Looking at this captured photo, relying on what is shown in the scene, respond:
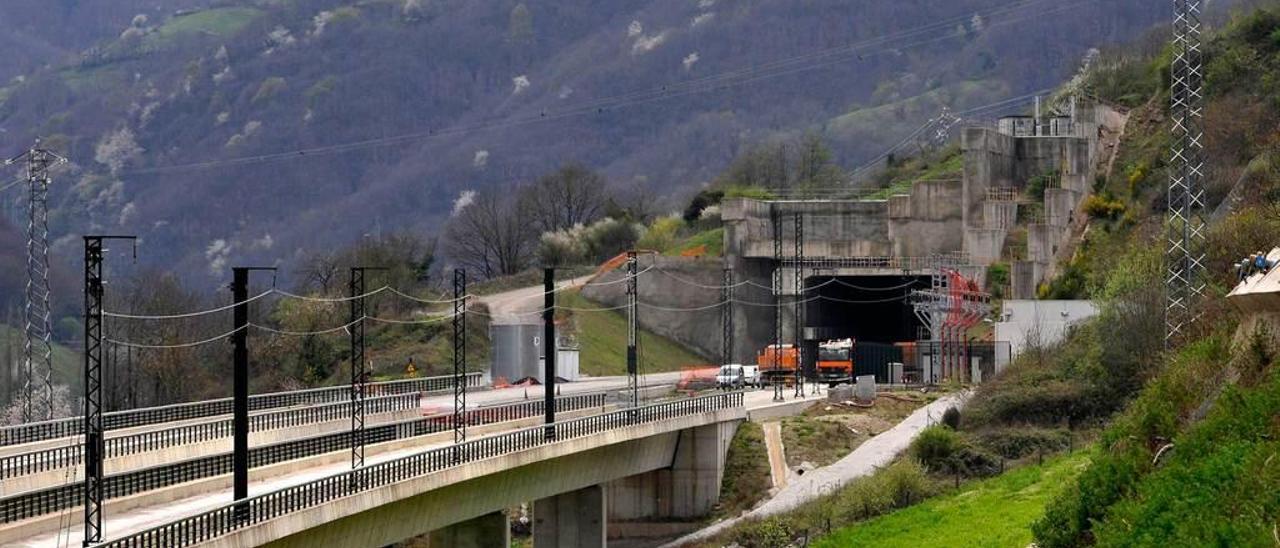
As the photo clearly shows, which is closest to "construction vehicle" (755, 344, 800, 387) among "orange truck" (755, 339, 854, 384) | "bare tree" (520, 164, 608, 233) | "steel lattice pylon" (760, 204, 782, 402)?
"orange truck" (755, 339, 854, 384)

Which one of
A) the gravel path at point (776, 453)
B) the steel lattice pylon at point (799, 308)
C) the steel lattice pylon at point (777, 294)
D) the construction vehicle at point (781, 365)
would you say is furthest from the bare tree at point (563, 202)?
the gravel path at point (776, 453)

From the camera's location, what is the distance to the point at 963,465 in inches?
2493

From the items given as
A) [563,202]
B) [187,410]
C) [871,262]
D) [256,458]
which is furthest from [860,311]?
[256,458]

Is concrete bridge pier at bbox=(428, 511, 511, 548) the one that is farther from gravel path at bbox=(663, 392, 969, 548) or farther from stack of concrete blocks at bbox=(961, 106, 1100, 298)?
stack of concrete blocks at bbox=(961, 106, 1100, 298)

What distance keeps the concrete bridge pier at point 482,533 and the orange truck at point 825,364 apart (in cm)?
3563

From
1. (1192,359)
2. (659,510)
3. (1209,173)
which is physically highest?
(1209,173)

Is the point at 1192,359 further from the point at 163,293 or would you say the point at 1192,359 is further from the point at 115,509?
the point at 163,293

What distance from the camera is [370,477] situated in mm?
45250

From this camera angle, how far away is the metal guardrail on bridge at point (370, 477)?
3653 cm

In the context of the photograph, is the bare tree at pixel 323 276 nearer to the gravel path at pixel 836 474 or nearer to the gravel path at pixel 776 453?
the gravel path at pixel 776 453

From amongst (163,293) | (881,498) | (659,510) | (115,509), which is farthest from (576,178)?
(115,509)

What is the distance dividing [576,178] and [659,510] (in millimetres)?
84432

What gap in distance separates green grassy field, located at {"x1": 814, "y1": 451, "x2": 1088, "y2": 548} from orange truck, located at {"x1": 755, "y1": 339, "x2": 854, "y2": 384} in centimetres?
3251

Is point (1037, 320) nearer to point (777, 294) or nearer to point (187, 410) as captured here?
point (777, 294)
